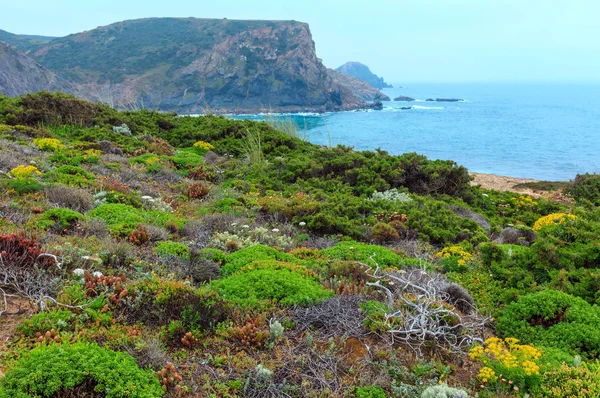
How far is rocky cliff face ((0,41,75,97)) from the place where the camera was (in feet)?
215

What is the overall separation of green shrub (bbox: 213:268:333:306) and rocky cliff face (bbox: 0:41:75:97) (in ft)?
250

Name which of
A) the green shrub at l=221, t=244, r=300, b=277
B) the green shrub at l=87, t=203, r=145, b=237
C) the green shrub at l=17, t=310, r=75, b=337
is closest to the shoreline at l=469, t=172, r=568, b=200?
the green shrub at l=221, t=244, r=300, b=277

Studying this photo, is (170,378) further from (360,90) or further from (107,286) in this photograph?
(360,90)

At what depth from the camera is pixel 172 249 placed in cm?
555

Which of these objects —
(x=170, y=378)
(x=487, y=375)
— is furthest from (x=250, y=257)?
(x=487, y=375)

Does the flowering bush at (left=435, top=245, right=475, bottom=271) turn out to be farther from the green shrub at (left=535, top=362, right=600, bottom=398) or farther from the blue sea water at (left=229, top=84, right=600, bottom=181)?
the blue sea water at (left=229, top=84, right=600, bottom=181)

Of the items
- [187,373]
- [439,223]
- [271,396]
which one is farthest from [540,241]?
[187,373]

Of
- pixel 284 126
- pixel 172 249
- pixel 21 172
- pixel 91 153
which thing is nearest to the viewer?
pixel 172 249

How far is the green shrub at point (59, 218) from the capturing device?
228 inches

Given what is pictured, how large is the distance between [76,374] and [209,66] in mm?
122424

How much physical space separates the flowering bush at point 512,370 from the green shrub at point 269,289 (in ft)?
6.03

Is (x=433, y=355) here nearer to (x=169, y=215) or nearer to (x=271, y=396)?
(x=271, y=396)

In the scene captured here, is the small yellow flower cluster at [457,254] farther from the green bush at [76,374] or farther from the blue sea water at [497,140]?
the blue sea water at [497,140]

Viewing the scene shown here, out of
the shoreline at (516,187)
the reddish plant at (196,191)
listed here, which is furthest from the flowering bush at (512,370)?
the shoreline at (516,187)
